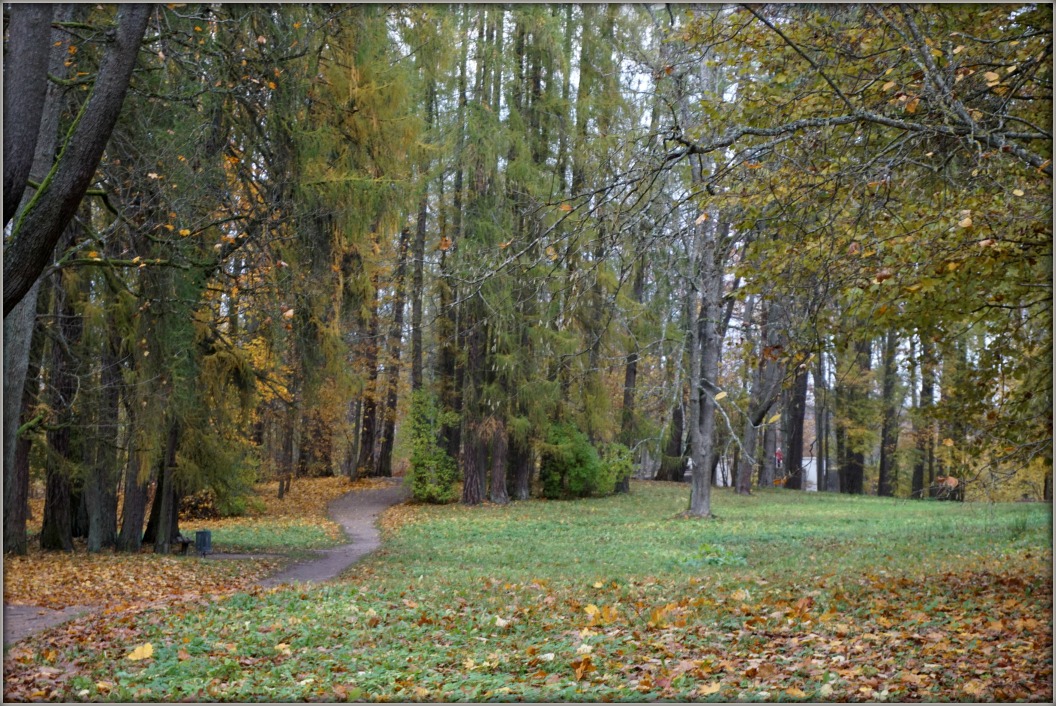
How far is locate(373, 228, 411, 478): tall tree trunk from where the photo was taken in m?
26.5

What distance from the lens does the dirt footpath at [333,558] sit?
8344 millimetres

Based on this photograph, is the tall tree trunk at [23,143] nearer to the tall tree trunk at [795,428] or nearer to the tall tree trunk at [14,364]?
the tall tree trunk at [14,364]

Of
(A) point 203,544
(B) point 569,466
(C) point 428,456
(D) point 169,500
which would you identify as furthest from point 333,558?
(B) point 569,466

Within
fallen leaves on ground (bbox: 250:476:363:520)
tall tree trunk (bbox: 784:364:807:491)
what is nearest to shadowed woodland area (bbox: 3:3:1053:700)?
fallen leaves on ground (bbox: 250:476:363:520)

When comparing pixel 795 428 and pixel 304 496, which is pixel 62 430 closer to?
pixel 304 496

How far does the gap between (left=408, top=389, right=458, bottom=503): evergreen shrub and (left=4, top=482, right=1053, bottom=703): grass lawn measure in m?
14.2

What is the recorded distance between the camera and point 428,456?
88.4ft

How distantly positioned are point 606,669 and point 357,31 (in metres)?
10.4

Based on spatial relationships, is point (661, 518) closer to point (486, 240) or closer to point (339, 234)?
point (486, 240)

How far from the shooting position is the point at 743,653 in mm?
5688

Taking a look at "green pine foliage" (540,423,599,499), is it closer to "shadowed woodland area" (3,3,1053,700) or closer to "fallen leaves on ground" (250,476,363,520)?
"shadowed woodland area" (3,3,1053,700)

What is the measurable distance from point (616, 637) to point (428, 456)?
68.8 ft

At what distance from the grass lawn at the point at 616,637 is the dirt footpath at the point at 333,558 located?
0.69 metres

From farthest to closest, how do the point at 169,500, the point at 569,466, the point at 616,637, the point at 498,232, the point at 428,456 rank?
the point at 569,466 < the point at 428,456 < the point at 498,232 < the point at 169,500 < the point at 616,637
